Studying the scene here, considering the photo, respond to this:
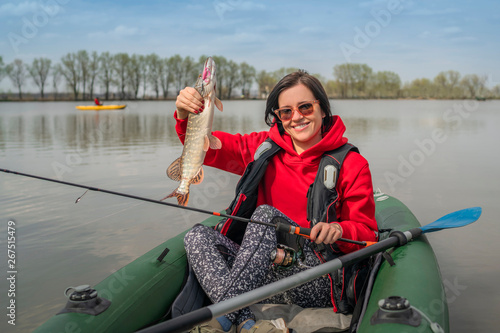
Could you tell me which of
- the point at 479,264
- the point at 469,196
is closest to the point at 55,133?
the point at 469,196

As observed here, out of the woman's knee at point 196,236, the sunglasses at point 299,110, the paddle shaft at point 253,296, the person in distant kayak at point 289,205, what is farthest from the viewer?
the sunglasses at point 299,110

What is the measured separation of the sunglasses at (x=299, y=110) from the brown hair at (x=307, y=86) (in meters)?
0.08

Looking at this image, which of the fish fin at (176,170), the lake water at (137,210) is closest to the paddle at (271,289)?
the fish fin at (176,170)

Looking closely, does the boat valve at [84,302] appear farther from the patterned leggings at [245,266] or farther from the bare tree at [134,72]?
the bare tree at [134,72]

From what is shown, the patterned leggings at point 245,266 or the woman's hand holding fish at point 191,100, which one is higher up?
the woman's hand holding fish at point 191,100

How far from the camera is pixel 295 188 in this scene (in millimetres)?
3100

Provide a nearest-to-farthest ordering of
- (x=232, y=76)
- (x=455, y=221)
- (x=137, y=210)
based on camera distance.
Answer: (x=455, y=221), (x=137, y=210), (x=232, y=76)

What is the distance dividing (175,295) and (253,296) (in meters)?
1.02

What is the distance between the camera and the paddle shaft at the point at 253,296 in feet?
5.97

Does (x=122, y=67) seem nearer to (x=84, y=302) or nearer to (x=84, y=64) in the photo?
(x=84, y=64)

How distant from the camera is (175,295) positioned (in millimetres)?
2979

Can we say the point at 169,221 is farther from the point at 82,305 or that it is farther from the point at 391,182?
the point at 391,182

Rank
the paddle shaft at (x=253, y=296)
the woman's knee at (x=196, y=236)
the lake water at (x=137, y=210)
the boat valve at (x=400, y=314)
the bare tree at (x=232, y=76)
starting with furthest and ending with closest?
the bare tree at (x=232, y=76) → the lake water at (x=137, y=210) → the woman's knee at (x=196, y=236) → the boat valve at (x=400, y=314) → the paddle shaft at (x=253, y=296)

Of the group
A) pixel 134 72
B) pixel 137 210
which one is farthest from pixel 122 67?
pixel 137 210
